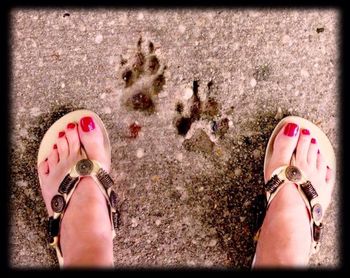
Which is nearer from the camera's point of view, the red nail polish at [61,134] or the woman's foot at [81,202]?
the woman's foot at [81,202]

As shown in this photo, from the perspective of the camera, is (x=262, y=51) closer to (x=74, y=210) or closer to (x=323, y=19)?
(x=323, y=19)

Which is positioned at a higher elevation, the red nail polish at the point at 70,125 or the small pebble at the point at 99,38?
the small pebble at the point at 99,38

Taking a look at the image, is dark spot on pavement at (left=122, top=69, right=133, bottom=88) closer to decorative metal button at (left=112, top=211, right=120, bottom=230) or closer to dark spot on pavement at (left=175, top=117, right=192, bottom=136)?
dark spot on pavement at (left=175, top=117, right=192, bottom=136)

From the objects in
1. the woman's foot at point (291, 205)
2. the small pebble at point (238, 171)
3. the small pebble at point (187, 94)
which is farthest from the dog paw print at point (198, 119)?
the woman's foot at point (291, 205)

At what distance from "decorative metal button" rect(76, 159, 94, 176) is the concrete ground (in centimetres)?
9

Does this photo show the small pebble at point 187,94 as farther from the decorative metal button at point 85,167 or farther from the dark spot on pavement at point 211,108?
the decorative metal button at point 85,167

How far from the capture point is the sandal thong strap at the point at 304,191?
189cm

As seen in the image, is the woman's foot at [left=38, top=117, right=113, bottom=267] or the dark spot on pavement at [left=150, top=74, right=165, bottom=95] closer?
the woman's foot at [left=38, top=117, right=113, bottom=267]

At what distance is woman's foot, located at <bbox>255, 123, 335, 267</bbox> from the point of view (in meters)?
1.84

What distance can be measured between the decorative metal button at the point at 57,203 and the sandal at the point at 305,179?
677mm

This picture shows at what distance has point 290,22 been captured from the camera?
1.96 m

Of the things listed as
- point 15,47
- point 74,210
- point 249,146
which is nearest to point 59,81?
point 15,47

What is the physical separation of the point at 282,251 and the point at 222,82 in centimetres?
62

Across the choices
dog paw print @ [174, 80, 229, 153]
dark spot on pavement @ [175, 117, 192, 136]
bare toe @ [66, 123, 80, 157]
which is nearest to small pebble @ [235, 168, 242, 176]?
dog paw print @ [174, 80, 229, 153]
